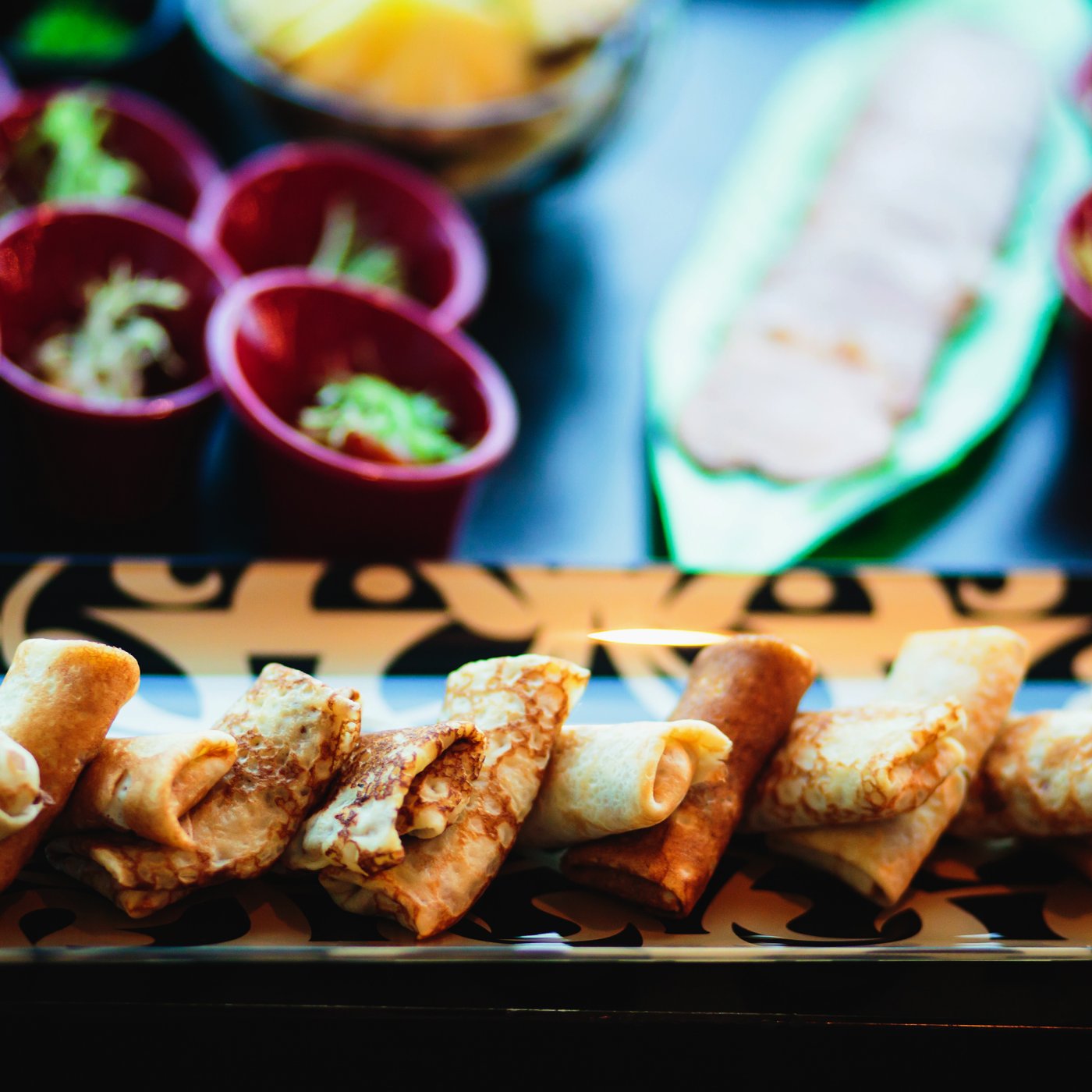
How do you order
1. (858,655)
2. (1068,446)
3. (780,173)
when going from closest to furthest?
(858,655) → (1068,446) → (780,173)

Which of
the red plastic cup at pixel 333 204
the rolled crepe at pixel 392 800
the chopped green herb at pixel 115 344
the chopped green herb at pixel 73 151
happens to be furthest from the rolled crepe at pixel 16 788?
the chopped green herb at pixel 73 151

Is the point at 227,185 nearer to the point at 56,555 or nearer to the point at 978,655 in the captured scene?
the point at 56,555

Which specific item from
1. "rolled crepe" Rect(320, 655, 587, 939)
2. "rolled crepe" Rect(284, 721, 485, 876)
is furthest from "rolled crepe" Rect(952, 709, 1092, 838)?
"rolled crepe" Rect(284, 721, 485, 876)

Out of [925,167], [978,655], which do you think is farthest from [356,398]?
[925,167]

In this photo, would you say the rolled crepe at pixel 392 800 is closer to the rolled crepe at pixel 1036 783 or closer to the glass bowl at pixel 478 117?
the rolled crepe at pixel 1036 783

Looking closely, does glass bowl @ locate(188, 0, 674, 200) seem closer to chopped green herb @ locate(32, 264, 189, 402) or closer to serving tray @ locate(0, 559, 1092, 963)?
chopped green herb @ locate(32, 264, 189, 402)

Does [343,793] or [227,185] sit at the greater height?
[227,185]
